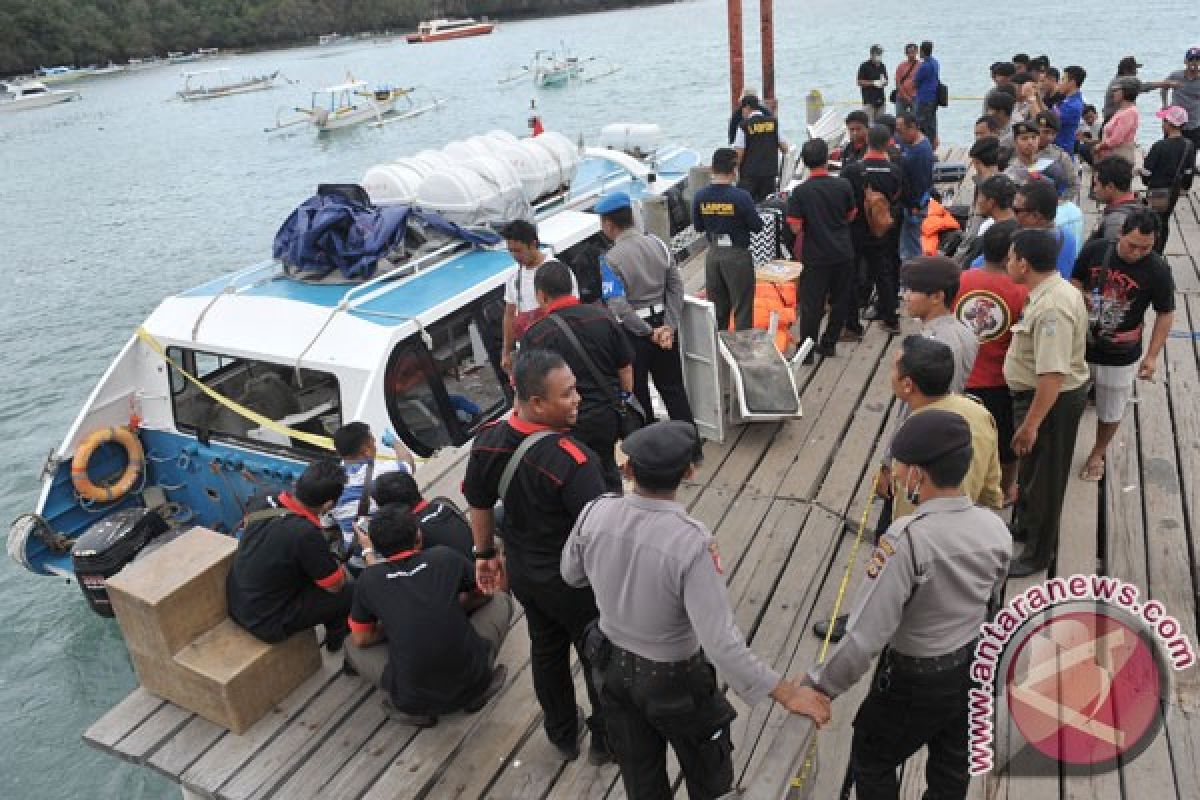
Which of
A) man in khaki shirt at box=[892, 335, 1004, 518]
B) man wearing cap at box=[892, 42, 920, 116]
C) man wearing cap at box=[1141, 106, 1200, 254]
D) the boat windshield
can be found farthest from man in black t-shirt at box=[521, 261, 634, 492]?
man wearing cap at box=[892, 42, 920, 116]

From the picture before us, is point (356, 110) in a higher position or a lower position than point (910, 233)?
lower

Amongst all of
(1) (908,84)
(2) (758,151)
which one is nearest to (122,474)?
(2) (758,151)

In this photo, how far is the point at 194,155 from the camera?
39.5m

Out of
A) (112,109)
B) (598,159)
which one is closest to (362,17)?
(112,109)

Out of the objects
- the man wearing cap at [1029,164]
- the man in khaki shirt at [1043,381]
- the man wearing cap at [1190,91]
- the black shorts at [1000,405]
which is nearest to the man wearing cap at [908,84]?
the man wearing cap at [1190,91]

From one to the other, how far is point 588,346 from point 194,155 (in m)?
40.8

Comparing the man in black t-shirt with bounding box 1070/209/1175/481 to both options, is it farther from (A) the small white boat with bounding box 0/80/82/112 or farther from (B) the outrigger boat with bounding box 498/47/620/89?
(A) the small white boat with bounding box 0/80/82/112

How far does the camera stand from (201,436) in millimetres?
7309

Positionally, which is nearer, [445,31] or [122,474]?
[122,474]

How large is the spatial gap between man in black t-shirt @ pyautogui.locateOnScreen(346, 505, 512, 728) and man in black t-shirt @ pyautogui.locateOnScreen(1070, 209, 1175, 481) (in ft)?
11.4

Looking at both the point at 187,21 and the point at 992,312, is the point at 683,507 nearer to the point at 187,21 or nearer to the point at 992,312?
the point at 992,312

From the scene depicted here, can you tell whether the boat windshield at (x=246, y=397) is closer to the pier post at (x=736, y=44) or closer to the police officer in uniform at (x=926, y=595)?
the police officer in uniform at (x=926, y=595)

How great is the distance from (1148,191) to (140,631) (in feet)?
29.0

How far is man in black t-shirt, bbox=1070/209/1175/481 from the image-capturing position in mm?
4391
